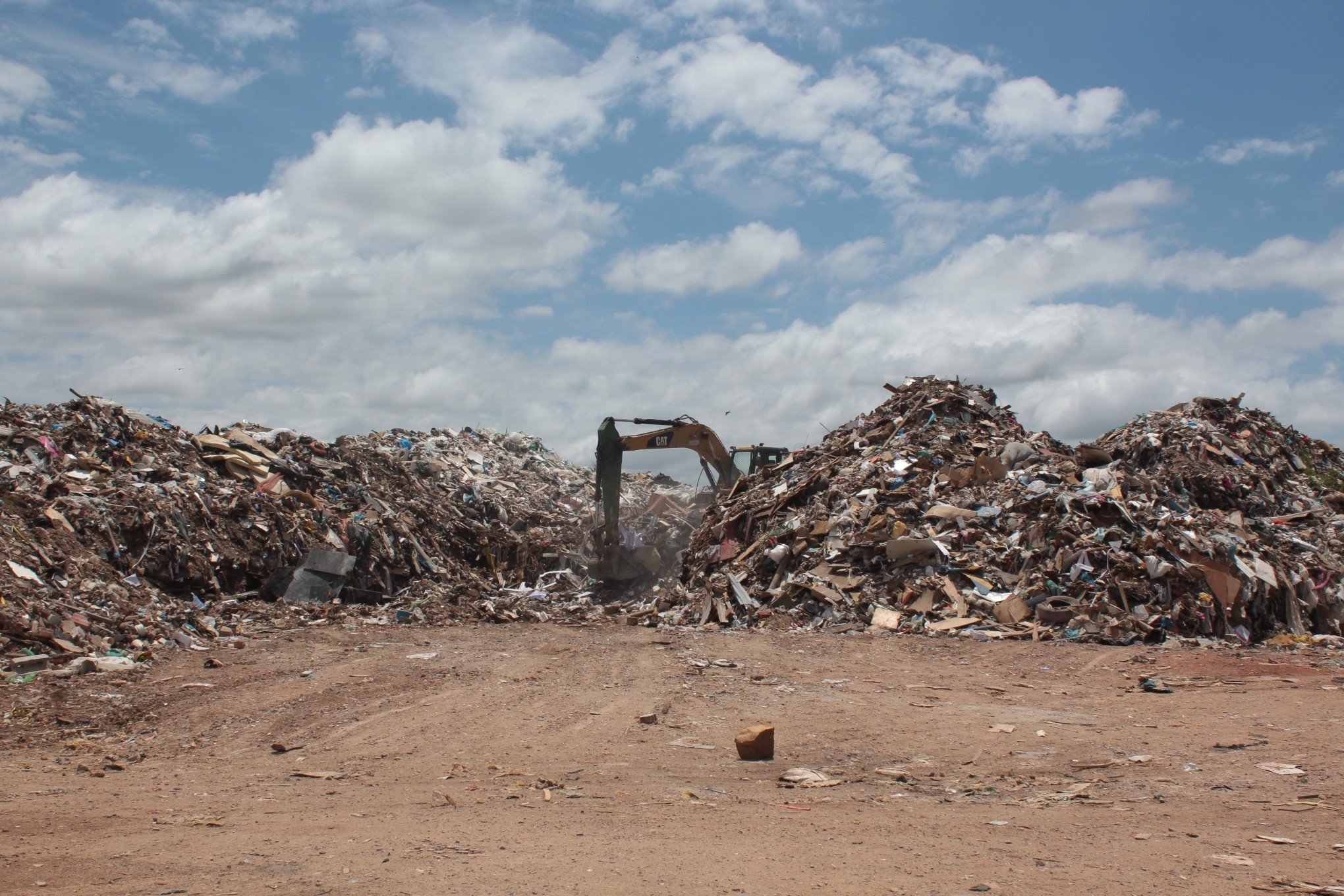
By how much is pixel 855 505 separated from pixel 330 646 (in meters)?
7.02

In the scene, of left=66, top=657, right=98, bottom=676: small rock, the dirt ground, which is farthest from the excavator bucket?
left=66, top=657, right=98, bottom=676: small rock

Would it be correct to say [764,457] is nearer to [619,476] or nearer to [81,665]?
[619,476]

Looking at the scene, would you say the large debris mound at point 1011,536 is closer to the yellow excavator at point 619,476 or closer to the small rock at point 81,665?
the yellow excavator at point 619,476

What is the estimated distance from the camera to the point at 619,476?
1392 cm

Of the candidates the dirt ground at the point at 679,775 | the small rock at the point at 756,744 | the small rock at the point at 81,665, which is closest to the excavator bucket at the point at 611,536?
the dirt ground at the point at 679,775

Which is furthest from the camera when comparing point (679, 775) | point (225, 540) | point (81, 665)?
point (225, 540)

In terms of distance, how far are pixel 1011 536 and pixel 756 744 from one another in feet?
22.5

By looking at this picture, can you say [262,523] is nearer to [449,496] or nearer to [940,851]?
[449,496]

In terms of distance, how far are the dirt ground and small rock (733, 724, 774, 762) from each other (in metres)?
0.10

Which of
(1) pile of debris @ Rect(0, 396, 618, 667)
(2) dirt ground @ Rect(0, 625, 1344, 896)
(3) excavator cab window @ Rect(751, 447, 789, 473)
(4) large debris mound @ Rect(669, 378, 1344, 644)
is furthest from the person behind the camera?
(3) excavator cab window @ Rect(751, 447, 789, 473)

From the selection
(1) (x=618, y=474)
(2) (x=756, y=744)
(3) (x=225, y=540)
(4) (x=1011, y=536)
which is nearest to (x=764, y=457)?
(1) (x=618, y=474)

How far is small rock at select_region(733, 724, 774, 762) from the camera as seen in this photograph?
5.64 metres

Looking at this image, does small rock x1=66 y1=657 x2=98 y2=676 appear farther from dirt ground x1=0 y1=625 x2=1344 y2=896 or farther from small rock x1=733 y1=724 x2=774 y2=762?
small rock x1=733 y1=724 x2=774 y2=762

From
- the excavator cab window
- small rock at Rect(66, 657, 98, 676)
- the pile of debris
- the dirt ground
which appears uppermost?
the excavator cab window
